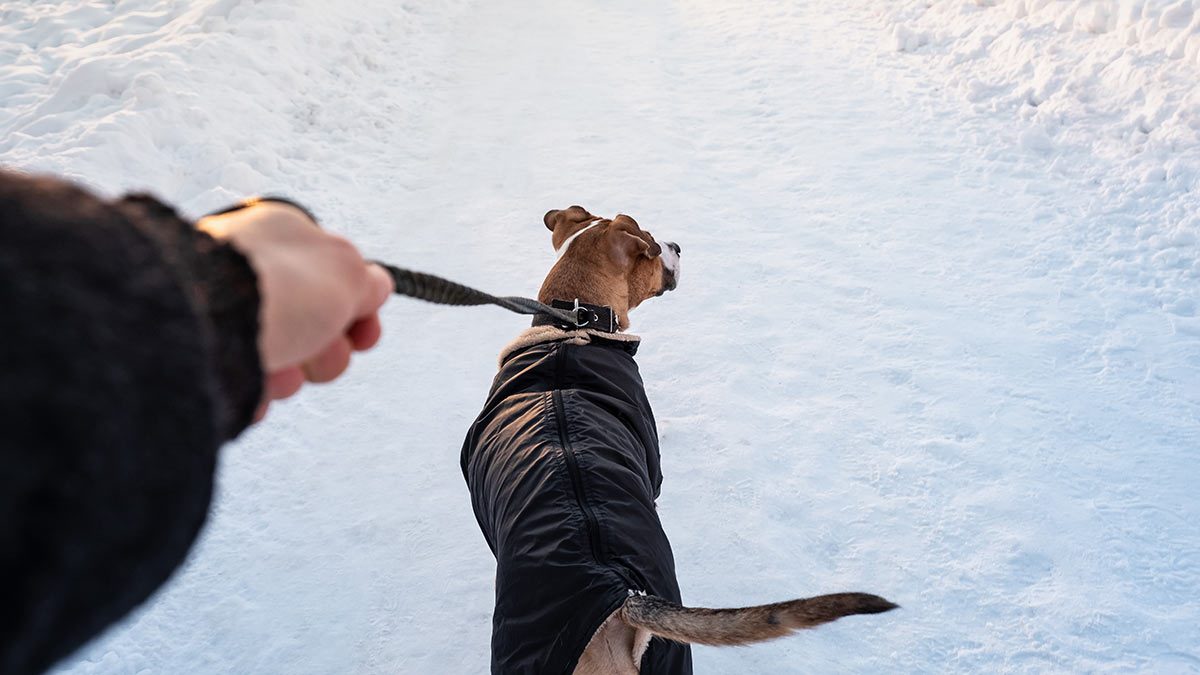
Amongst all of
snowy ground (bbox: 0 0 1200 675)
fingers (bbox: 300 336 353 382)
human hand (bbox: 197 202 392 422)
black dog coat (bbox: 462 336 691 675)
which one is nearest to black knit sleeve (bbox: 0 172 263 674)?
human hand (bbox: 197 202 392 422)

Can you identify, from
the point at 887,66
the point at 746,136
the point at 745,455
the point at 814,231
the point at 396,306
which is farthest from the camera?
the point at 887,66

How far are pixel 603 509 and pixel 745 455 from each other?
6.02 ft

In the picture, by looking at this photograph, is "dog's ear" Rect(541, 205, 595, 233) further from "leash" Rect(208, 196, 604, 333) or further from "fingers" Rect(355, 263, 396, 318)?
"fingers" Rect(355, 263, 396, 318)

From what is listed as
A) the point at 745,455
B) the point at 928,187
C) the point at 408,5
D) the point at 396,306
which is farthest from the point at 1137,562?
the point at 408,5

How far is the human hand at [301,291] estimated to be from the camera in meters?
0.90

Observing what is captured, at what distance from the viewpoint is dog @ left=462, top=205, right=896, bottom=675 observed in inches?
71.4

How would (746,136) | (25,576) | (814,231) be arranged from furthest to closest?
(746,136), (814,231), (25,576)

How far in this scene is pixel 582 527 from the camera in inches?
78.1

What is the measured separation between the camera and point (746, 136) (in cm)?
625

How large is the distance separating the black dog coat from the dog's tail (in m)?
0.08

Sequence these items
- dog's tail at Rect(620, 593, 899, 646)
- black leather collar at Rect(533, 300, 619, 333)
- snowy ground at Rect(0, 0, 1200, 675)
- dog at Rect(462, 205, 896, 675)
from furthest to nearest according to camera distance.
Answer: snowy ground at Rect(0, 0, 1200, 675)
black leather collar at Rect(533, 300, 619, 333)
dog at Rect(462, 205, 896, 675)
dog's tail at Rect(620, 593, 899, 646)

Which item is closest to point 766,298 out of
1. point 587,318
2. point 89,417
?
point 587,318

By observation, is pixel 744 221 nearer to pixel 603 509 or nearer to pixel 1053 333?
pixel 1053 333

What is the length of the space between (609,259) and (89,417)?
2.90 metres
